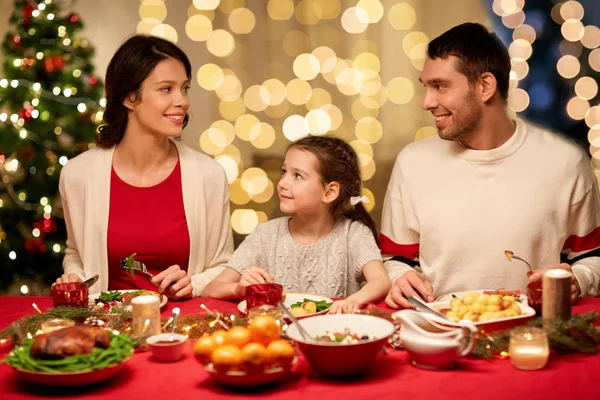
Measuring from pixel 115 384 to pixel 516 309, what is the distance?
37.3 inches

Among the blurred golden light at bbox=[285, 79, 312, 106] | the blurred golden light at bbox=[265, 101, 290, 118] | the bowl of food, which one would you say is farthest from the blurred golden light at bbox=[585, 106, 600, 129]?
the bowl of food

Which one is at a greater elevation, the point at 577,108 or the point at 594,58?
the point at 594,58

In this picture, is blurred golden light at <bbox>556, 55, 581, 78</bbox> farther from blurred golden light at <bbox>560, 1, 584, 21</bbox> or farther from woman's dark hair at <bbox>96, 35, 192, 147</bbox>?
woman's dark hair at <bbox>96, 35, 192, 147</bbox>

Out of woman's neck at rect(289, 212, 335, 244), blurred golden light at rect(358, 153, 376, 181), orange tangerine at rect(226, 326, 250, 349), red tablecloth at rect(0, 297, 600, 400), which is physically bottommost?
red tablecloth at rect(0, 297, 600, 400)

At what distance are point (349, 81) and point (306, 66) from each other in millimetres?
263

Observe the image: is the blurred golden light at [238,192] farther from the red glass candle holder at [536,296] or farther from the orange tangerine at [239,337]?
the orange tangerine at [239,337]

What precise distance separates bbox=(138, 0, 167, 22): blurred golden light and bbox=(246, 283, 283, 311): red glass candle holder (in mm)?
2954

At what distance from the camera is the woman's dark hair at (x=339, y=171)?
2.73 metres

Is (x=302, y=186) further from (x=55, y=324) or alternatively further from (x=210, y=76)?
(x=210, y=76)

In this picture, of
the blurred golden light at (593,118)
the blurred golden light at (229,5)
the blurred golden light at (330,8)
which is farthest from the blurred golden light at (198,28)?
the blurred golden light at (593,118)

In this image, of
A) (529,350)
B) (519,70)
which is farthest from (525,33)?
(529,350)

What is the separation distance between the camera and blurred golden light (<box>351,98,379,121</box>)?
14.6 feet

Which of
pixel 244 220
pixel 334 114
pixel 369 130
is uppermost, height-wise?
pixel 334 114

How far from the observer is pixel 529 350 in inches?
64.0
